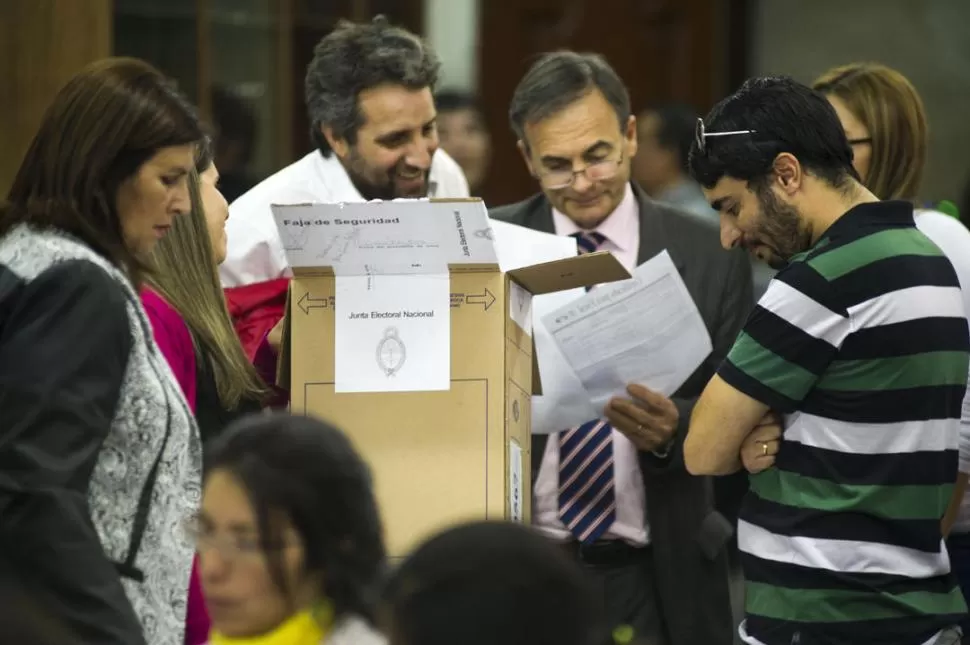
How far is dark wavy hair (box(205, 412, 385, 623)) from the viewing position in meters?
1.77

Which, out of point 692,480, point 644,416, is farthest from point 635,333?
point 692,480

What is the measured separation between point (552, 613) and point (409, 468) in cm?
124

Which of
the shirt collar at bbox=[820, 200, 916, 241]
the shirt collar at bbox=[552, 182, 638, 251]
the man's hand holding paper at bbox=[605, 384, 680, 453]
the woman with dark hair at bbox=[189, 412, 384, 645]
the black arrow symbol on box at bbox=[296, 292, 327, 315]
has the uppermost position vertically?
the shirt collar at bbox=[820, 200, 916, 241]

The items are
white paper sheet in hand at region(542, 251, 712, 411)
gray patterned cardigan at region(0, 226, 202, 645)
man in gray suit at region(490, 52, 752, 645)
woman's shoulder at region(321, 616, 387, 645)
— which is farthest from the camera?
man in gray suit at region(490, 52, 752, 645)

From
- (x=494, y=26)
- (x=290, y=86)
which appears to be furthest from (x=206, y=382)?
(x=494, y=26)

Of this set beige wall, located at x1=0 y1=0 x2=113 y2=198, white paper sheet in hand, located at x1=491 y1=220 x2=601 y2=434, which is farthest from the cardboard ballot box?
beige wall, located at x1=0 y1=0 x2=113 y2=198

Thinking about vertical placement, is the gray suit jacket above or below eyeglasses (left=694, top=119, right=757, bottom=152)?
below

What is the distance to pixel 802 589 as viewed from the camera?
2496 millimetres

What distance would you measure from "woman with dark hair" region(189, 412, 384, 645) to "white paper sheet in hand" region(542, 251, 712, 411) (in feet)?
3.98

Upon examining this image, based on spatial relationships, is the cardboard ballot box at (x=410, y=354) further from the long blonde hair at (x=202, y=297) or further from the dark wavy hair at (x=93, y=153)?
the dark wavy hair at (x=93, y=153)

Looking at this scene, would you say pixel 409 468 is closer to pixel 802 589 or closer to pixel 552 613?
pixel 802 589

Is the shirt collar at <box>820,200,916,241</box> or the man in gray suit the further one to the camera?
the man in gray suit

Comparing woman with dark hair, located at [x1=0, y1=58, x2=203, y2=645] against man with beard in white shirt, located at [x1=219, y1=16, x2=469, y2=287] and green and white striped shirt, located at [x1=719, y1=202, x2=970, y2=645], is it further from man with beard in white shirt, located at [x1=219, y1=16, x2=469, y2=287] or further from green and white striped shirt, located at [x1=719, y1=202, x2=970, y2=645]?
man with beard in white shirt, located at [x1=219, y1=16, x2=469, y2=287]

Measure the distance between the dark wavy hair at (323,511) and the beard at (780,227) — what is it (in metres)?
1.03
